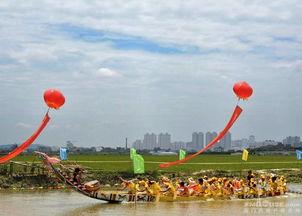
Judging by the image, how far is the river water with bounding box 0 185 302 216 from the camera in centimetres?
2262

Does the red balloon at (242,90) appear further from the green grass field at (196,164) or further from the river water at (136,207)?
the green grass field at (196,164)

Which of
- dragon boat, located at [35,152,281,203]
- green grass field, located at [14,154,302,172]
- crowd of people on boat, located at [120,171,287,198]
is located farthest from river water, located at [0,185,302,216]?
green grass field, located at [14,154,302,172]

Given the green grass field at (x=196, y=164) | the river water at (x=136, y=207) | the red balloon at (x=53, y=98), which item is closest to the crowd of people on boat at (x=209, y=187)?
the river water at (x=136, y=207)

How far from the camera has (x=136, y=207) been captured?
2427cm

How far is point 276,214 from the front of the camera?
2227 centimetres

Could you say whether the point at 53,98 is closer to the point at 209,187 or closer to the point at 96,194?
the point at 96,194

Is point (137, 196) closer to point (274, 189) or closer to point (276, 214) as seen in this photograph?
point (276, 214)

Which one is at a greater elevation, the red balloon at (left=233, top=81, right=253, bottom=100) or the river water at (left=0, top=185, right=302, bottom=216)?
the red balloon at (left=233, top=81, right=253, bottom=100)

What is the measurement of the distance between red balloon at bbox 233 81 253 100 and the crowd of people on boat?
18.5ft

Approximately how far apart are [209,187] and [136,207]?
5161 mm

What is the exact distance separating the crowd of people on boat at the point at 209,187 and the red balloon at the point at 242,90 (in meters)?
5.65

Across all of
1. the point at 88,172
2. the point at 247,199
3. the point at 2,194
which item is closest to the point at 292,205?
the point at 247,199

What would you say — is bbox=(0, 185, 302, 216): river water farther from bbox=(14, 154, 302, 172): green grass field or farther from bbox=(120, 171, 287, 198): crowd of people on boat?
bbox=(14, 154, 302, 172): green grass field

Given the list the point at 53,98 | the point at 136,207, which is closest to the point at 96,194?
the point at 136,207
